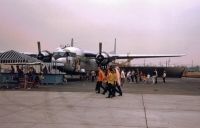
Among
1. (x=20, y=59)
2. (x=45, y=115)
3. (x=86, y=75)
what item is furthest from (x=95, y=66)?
(x=45, y=115)

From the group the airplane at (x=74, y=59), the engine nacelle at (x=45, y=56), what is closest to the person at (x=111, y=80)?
the airplane at (x=74, y=59)

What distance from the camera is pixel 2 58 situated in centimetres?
2977

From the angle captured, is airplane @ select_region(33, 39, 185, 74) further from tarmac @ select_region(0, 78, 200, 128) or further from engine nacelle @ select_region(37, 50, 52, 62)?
tarmac @ select_region(0, 78, 200, 128)

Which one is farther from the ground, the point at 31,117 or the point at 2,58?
the point at 2,58

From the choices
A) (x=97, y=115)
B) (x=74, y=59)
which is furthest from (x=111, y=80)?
(x=74, y=59)

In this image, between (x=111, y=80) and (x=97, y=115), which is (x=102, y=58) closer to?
(x=111, y=80)

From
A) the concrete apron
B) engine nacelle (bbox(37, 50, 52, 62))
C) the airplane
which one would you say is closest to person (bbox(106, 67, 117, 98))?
the concrete apron

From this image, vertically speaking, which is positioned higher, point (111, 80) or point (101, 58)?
point (101, 58)

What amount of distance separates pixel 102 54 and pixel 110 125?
36048 mm

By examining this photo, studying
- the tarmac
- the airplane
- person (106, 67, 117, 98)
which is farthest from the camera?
the airplane

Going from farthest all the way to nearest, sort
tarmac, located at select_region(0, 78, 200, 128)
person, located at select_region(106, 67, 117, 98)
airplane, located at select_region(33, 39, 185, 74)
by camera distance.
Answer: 1. airplane, located at select_region(33, 39, 185, 74)
2. person, located at select_region(106, 67, 117, 98)
3. tarmac, located at select_region(0, 78, 200, 128)

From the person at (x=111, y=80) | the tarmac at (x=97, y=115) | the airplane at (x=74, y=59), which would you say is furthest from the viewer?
the airplane at (x=74, y=59)

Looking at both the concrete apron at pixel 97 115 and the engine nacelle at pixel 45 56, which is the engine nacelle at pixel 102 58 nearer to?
the engine nacelle at pixel 45 56

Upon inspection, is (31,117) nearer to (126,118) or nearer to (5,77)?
(126,118)
